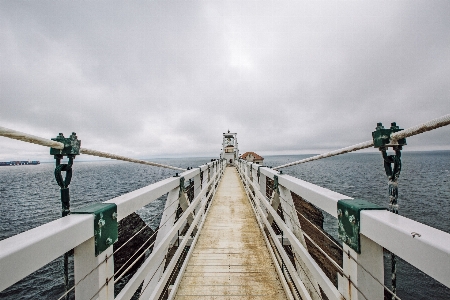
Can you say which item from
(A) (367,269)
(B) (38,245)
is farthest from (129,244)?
(A) (367,269)

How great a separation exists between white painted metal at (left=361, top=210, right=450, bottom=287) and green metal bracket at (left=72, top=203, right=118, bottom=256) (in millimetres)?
1612

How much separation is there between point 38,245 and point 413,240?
165 centimetres

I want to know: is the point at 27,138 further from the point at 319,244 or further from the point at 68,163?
the point at 319,244

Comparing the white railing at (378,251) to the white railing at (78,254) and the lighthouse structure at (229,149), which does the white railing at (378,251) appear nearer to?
the white railing at (78,254)

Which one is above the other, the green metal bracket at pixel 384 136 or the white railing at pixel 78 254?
the green metal bracket at pixel 384 136

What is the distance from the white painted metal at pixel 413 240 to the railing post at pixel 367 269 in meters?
0.15

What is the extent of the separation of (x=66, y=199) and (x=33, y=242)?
2.23 feet

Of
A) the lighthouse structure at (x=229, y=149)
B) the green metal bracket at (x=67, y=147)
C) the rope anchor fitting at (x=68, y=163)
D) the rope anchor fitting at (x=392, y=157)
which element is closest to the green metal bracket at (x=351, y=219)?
the rope anchor fitting at (x=392, y=157)

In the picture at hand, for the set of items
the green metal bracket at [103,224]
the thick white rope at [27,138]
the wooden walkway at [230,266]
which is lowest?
the wooden walkway at [230,266]

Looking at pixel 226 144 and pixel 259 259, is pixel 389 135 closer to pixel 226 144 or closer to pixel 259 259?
pixel 259 259

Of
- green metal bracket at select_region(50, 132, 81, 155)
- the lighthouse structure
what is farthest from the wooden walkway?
the lighthouse structure

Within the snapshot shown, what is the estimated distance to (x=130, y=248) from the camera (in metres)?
14.1

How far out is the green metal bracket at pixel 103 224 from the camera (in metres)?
1.31

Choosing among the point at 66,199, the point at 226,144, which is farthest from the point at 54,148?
the point at 226,144
